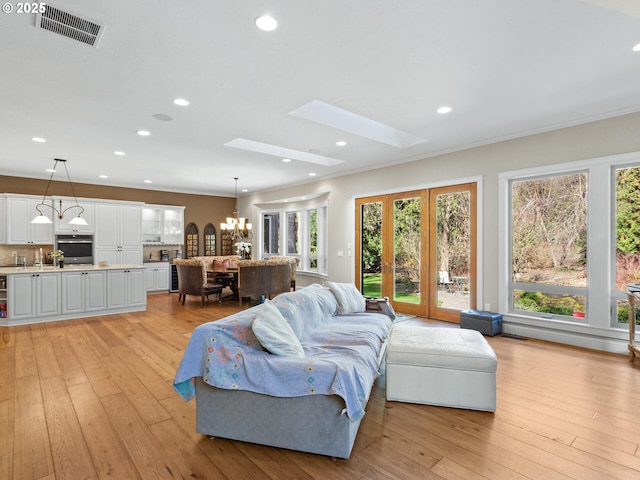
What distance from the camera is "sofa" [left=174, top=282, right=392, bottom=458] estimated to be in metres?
2.03

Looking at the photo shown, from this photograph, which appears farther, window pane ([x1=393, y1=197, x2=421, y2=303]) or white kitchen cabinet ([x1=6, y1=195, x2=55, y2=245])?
white kitchen cabinet ([x1=6, y1=195, x2=55, y2=245])

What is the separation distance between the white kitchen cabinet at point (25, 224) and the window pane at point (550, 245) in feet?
30.0

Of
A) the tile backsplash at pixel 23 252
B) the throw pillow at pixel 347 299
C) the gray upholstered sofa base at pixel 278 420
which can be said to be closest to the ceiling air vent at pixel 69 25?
the gray upholstered sofa base at pixel 278 420

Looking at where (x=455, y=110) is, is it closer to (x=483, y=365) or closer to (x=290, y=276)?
(x=483, y=365)

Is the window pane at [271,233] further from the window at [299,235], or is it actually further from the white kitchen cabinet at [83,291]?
the white kitchen cabinet at [83,291]

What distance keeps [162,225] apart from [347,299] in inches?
273

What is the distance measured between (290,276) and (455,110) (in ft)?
15.3

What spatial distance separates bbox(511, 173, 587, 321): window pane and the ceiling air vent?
16.3 ft

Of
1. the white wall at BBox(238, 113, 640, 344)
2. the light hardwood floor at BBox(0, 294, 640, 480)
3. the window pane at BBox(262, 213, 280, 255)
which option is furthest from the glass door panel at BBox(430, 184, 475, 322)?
the window pane at BBox(262, 213, 280, 255)

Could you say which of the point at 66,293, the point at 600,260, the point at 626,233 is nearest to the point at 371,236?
the point at 600,260

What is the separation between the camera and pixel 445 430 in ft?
7.73

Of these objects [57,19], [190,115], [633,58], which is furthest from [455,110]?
[57,19]

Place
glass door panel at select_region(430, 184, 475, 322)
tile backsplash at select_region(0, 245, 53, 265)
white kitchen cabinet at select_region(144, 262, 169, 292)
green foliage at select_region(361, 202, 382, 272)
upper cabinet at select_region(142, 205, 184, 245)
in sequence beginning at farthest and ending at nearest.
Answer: upper cabinet at select_region(142, 205, 184, 245)
white kitchen cabinet at select_region(144, 262, 169, 292)
tile backsplash at select_region(0, 245, 53, 265)
green foliage at select_region(361, 202, 382, 272)
glass door panel at select_region(430, 184, 475, 322)

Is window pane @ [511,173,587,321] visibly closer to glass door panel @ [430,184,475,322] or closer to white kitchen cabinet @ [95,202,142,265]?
glass door panel @ [430,184,475,322]
